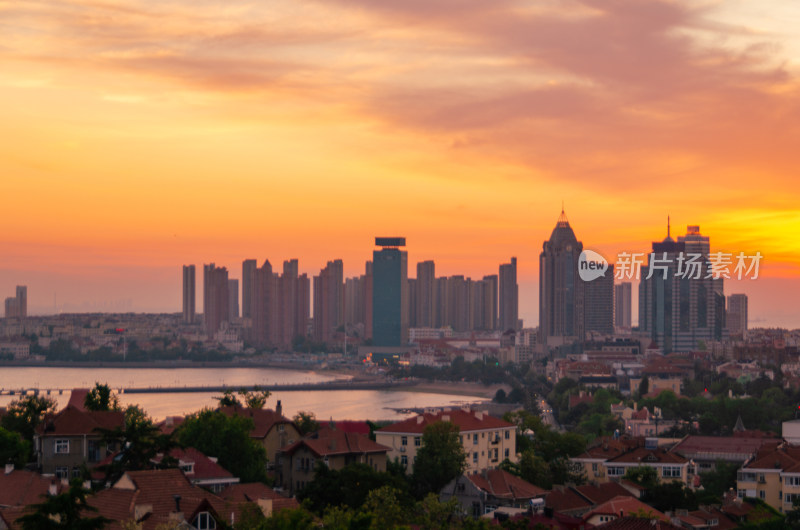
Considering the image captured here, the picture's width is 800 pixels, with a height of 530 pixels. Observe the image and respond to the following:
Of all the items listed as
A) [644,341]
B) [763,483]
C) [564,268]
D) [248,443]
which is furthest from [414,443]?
[564,268]

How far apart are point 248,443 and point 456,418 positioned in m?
4.17

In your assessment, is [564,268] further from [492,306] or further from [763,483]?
[763,483]

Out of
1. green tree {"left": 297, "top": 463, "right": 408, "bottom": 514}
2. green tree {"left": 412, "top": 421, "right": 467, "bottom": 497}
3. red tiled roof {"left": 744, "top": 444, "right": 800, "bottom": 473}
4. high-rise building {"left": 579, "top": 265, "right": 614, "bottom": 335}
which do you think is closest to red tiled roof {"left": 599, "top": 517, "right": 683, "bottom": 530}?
green tree {"left": 297, "top": 463, "right": 408, "bottom": 514}

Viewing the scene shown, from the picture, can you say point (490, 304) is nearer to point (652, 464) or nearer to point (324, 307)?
point (324, 307)

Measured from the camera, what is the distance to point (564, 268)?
96.1 m

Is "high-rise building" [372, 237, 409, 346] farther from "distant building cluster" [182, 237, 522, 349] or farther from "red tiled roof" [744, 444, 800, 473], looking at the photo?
"red tiled roof" [744, 444, 800, 473]

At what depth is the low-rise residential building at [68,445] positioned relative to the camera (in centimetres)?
1299

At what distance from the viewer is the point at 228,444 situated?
44.3 feet

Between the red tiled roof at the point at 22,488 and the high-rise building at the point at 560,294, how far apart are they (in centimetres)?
7990

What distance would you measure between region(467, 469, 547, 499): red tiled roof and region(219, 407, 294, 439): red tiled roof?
2.73 m

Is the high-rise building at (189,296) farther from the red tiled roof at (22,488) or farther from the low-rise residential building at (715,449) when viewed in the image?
the red tiled roof at (22,488)

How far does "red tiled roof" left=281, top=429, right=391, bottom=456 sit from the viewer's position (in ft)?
47.7

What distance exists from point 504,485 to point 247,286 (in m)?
99.1

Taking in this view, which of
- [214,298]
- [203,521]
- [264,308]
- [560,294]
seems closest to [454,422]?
[203,521]
